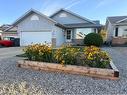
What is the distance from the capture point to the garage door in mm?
20688

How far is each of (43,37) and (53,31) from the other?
1700mm

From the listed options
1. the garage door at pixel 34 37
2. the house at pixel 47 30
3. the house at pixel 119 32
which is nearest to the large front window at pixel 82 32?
the house at pixel 47 30

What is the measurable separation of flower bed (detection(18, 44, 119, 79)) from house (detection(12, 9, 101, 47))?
12.9m

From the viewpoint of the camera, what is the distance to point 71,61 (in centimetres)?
654

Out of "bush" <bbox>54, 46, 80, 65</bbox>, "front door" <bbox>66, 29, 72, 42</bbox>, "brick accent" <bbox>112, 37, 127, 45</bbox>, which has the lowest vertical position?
"bush" <bbox>54, 46, 80, 65</bbox>

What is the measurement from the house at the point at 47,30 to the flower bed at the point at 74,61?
1287 cm

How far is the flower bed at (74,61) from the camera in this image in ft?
19.2

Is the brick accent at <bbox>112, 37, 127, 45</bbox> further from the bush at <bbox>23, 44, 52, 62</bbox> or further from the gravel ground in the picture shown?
the bush at <bbox>23, 44, 52, 62</bbox>

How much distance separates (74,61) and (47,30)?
47.4ft

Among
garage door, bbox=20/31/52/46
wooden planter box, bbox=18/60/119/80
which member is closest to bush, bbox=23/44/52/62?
wooden planter box, bbox=18/60/119/80

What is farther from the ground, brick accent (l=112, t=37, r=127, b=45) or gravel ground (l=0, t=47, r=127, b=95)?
brick accent (l=112, t=37, r=127, b=45)

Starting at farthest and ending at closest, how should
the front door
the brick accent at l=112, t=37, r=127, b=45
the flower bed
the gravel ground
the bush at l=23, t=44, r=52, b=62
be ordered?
the front door
the brick accent at l=112, t=37, r=127, b=45
the bush at l=23, t=44, r=52, b=62
the flower bed
the gravel ground

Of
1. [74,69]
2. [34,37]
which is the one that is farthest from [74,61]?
[34,37]

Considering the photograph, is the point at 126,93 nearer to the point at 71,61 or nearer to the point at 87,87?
the point at 87,87
